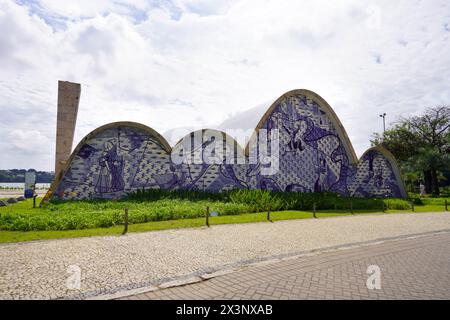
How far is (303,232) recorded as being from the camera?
10.5m

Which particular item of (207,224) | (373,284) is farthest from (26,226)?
(373,284)

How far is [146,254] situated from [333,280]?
426 centimetres

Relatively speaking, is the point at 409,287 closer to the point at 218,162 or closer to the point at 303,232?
the point at 303,232

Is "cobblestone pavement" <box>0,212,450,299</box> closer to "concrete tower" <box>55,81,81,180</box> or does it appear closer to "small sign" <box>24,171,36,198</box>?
"concrete tower" <box>55,81,81,180</box>

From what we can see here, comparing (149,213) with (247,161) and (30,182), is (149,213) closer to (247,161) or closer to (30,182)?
(247,161)

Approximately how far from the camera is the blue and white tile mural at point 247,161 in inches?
755

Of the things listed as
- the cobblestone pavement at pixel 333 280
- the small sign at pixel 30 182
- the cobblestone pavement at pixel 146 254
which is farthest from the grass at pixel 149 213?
the small sign at pixel 30 182

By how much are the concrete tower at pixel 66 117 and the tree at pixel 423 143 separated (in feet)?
131

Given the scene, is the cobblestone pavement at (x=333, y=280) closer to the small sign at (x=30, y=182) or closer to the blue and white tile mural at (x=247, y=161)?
the blue and white tile mural at (x=247, y=161)

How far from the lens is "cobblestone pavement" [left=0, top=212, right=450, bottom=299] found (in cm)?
503

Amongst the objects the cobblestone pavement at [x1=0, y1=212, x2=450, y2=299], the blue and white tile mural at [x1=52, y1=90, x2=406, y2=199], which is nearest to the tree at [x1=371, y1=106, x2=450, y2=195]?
the blue and white tile mural at [x1=52, y1=90, x2=406, y2=199]

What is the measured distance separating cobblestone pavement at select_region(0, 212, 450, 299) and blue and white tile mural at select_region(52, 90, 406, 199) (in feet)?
34.1
